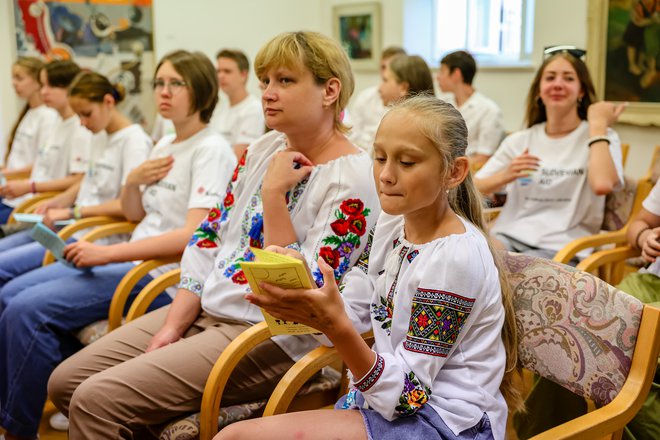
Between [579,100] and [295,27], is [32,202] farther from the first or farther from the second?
[295,27]

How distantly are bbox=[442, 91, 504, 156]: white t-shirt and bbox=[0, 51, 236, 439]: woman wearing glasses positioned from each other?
2.86m

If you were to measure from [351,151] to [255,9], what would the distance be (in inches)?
257

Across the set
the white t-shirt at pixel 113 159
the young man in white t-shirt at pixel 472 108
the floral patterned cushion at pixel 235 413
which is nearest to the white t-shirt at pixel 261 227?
the floral patterned cushion at pixel 235 413

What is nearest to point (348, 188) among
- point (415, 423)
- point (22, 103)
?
point (415, 423)

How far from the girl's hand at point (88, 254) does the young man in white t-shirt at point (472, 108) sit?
3.05 m

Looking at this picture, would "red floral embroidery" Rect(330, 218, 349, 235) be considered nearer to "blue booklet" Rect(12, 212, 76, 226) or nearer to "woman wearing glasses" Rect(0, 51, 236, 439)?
"woman wearing glasses" Rect(0, 51, 236, 439)

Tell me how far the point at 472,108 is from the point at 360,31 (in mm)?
2817

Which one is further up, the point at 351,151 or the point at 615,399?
the point at 351,151

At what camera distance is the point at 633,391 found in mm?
1566

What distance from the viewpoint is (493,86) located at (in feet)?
21.5

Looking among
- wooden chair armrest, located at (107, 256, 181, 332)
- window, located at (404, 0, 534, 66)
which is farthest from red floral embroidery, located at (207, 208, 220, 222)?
window, located at (404, 0, 534, 66)

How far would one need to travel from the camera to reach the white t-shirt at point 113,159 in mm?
3396

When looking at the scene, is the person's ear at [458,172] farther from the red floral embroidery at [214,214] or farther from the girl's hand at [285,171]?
the red floral embroidery at [214,214]

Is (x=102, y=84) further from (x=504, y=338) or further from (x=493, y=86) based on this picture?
(x=493, y=86)
